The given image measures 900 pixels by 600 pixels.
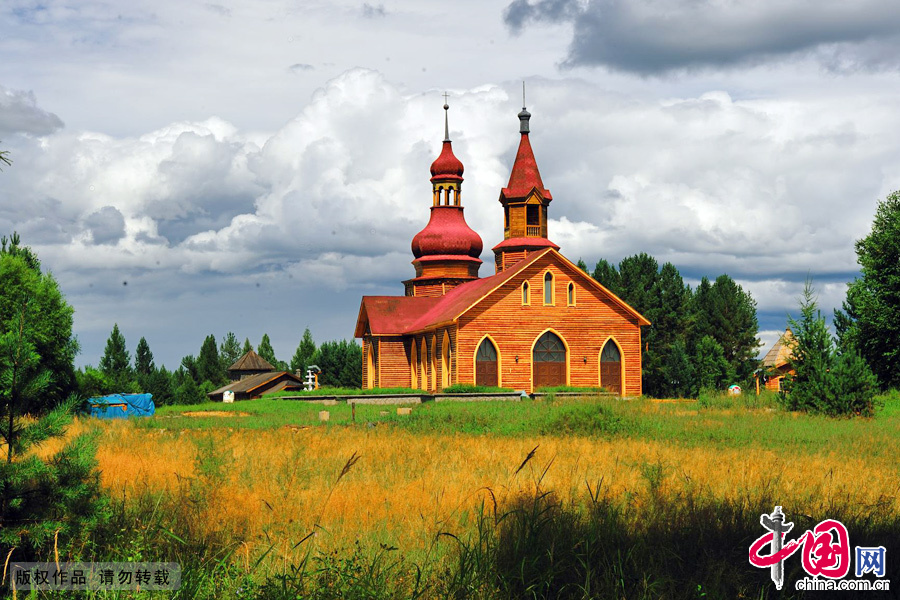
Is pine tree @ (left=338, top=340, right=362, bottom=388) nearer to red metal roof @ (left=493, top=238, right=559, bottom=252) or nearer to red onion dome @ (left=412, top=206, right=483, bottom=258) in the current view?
red onion dome @ (left=412, top=206, right=483, bottom=258)

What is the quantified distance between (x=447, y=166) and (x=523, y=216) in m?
7.49

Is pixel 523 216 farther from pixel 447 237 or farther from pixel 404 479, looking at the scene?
pixel 404 479

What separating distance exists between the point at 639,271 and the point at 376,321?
2509 cm

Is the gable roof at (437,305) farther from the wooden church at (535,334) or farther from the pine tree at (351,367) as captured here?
the pine tree at (351,367)

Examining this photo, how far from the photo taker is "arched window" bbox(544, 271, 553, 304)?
41.2m

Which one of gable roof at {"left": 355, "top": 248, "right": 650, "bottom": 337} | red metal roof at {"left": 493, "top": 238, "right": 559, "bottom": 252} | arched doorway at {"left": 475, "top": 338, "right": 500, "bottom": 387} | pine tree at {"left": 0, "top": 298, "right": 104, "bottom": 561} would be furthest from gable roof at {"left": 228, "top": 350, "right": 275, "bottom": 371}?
pine tree at {"left": 0, "top": 298, "right": 104, "bottom": 561}

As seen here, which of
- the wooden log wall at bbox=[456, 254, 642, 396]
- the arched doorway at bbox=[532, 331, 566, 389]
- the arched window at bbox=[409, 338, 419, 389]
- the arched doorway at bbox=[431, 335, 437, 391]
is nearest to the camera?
the wooden log wall at bbox=[456, 254, 642, 396]

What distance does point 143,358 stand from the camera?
251 ft

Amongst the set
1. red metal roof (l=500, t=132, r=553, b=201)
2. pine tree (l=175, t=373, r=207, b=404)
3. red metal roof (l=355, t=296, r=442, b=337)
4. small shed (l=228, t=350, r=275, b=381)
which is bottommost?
pine tree (l=175, t=373, r=207, b=404)

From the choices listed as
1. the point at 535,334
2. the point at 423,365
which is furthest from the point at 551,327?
the point at 423,365

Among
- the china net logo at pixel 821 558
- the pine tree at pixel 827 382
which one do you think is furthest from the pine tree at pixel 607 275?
the china net logo at pixel 821 558

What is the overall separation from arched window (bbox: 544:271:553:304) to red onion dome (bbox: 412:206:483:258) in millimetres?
13348

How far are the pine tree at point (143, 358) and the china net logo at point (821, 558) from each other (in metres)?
76.2

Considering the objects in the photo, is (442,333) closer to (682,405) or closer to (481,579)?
(682,405)
